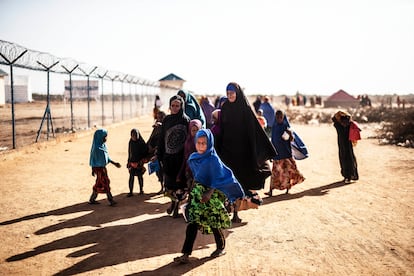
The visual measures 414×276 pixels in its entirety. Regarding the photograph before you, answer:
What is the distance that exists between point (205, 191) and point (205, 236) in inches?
49.1

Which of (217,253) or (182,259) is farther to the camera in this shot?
(217,253)

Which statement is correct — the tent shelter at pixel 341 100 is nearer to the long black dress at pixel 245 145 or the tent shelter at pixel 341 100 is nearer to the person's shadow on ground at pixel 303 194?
the person's shadow on ground at pixel 303 194

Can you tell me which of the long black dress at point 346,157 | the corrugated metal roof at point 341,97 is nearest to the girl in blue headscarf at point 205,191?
the long black dress at point 346,157

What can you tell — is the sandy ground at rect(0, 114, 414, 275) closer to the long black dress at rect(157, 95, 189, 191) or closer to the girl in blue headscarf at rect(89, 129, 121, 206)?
the girl in blue headscarf at rect(89, 129, 121, 206)

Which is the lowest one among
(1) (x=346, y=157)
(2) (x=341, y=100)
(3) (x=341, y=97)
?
(1) (x=346, y=157)

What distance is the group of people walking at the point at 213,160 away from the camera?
419 centimetres

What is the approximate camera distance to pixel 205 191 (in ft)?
13.7

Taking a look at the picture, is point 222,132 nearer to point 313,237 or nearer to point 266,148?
point 266,148

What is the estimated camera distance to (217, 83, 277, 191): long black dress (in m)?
5.54

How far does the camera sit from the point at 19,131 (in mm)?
17672

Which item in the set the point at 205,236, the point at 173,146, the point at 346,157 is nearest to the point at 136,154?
the point at 173,146

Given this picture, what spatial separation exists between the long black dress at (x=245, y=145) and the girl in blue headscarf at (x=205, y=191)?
1.31m

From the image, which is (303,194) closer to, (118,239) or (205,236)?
(205,236)

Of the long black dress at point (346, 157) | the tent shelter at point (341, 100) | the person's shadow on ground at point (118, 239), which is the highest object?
the tent shelter at point (341, 100)
